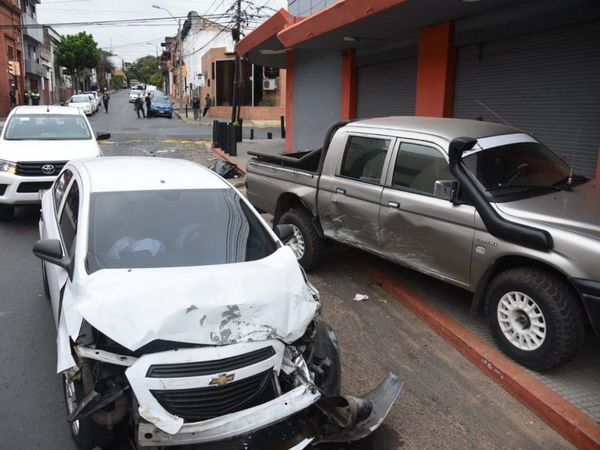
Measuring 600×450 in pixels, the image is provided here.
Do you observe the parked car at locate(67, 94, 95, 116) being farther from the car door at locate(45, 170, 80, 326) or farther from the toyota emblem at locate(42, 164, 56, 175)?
the car door at locate(45, 170, 80, 326)

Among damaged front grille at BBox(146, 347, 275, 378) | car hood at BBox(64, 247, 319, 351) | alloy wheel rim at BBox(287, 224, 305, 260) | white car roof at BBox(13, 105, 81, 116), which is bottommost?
alloy wheel rim at BBox(287, 224, 305, 260)

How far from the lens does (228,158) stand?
1709 centimetres

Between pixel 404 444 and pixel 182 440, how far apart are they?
156cm

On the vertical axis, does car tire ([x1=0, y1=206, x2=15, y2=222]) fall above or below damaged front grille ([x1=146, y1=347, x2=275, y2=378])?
below

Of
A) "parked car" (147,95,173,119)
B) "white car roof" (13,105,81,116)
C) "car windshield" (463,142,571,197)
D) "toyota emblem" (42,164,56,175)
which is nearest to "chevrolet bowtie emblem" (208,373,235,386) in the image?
"car windshield" (463,142,571,197)

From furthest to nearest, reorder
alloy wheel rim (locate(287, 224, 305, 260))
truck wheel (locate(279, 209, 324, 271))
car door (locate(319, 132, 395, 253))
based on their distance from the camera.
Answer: alloy wheel rim (locate(287, 224, 305, 260)), truck wheel (locate(279, 209, 324, 271)), car door (locate(319, 132, 395, 253))

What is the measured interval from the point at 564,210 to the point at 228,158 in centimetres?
1367

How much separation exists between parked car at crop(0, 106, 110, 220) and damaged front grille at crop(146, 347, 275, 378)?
21.4 ft

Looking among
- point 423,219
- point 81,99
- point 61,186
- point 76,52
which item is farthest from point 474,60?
point 76,52

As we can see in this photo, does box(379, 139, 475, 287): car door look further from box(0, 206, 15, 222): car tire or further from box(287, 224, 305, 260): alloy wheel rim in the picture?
box(0, 206, 15, 222): car tire

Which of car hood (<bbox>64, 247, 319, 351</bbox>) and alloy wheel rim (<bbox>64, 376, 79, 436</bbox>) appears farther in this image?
alloy wheel rim (<bbox>64, 376, 79, 436</bbox>)

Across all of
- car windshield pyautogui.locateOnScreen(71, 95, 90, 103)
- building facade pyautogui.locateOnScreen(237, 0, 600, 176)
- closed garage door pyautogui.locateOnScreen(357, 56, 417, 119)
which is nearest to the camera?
building facade pyautogui.locateOnScreen(237, 0, 600, 176)

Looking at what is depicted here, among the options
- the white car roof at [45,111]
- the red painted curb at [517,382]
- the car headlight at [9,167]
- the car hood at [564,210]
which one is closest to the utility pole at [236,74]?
the white car roof at [45,111]

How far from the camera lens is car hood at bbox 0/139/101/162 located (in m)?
8.46
